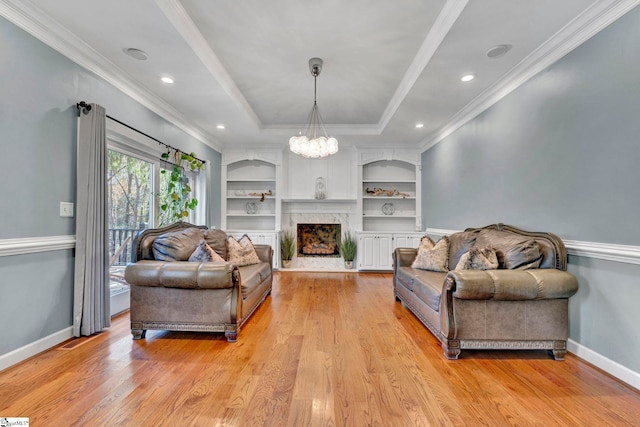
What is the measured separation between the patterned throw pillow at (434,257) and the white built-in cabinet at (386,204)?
7.06ft

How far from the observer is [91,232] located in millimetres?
2594

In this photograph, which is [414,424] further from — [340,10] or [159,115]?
[159,115]

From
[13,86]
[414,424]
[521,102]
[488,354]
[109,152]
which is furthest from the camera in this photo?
[109,152]

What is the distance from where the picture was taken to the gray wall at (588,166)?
6.33 feet

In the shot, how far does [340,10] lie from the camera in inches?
93.3

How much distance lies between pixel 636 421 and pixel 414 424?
120cm

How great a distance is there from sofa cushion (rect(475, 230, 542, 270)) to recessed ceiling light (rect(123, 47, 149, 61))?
12.3ft

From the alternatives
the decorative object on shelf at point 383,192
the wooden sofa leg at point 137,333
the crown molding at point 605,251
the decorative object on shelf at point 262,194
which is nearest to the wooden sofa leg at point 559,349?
the crown molding at point 605,251

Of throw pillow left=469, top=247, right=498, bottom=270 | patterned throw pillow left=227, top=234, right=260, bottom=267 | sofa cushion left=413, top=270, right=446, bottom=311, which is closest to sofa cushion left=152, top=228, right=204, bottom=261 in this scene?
patterned throw pillow left=227, top=234, right=260, bottom=267

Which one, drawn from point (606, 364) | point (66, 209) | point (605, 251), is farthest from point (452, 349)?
point (66, 209)

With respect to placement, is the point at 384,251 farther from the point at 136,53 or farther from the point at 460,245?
the point at 136,53

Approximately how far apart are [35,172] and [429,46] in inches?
137

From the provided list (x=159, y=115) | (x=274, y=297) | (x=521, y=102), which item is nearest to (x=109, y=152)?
(x=159, y=115)

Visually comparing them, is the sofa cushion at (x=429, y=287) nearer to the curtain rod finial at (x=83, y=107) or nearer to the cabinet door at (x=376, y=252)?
the cabinet door at (x=376, y=252)
